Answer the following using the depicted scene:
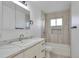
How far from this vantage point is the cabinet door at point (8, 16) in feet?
5.68

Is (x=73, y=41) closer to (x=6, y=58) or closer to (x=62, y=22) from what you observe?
(x=62, y=22)

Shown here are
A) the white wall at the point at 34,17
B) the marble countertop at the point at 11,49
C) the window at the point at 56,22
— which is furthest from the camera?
the window at the point at 56,22

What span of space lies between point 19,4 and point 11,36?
907 mm

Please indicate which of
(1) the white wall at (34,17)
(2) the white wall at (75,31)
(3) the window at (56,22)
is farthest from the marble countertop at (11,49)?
(3) the window at (56,22)

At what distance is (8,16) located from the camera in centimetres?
183

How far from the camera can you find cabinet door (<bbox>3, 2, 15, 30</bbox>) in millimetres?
1730

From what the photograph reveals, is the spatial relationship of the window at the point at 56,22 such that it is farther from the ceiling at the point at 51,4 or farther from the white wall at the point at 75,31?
the white wall at the point at 75,31

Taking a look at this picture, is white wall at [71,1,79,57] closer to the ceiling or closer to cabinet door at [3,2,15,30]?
the ceiling

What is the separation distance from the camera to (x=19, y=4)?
91.6 inches

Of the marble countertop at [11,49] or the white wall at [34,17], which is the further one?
the white wall at [34,17]

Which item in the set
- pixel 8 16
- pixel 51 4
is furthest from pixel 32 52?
pixel 51 4

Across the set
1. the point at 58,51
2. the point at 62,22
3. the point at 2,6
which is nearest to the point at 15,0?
the point at 2,6

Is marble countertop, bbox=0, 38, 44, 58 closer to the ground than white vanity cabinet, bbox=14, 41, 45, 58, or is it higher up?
higher up

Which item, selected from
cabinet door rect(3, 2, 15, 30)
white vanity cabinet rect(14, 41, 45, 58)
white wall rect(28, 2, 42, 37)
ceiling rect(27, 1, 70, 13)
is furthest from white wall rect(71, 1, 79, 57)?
cabinet door rect(3, 2, 15, 30)
